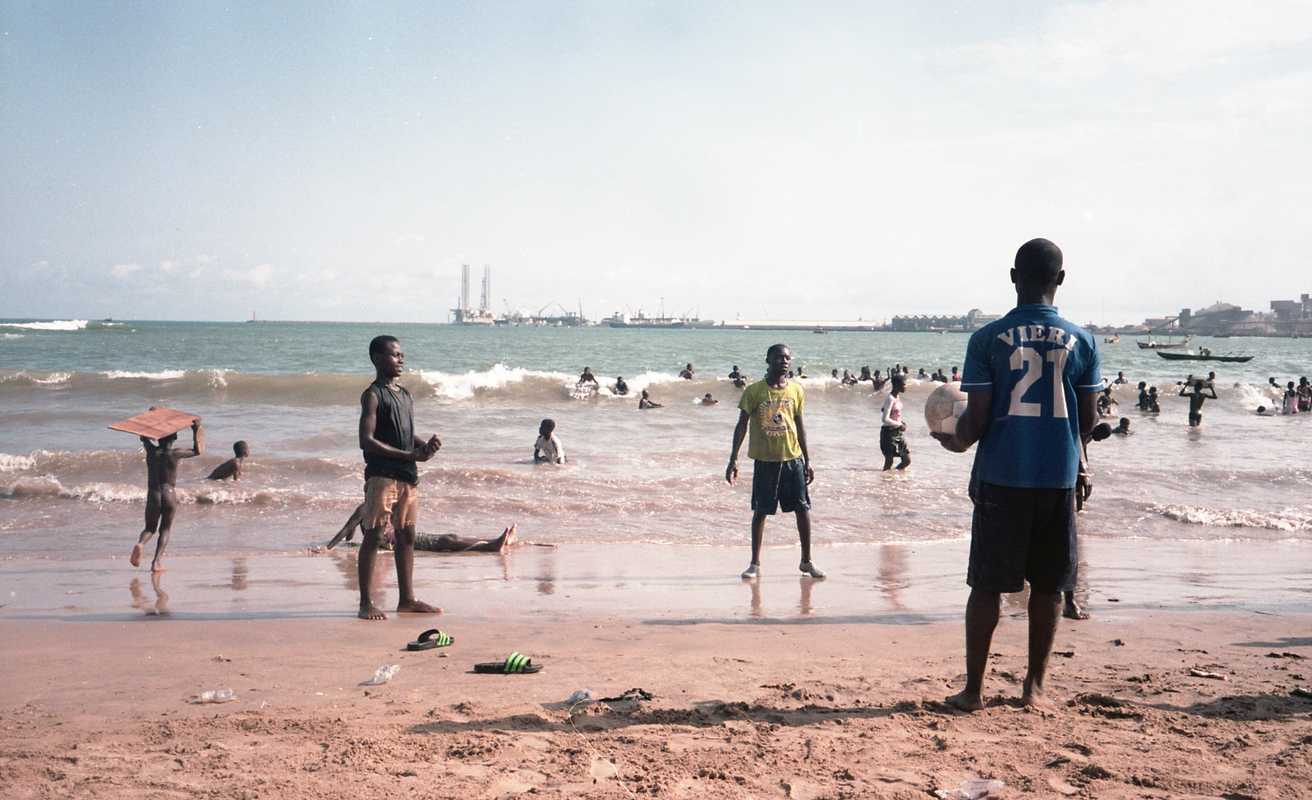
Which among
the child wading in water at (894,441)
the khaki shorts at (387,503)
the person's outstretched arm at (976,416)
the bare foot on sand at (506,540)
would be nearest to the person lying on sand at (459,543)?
the bare foot on sand at (506,540)

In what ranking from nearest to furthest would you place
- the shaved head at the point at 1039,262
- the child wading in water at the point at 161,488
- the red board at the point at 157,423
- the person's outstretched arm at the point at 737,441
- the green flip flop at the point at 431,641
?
the shaved head at the point at 1039,262 → the green flip flop at the point at 431,641 → the person's outstretched arm at the point at 737,441 → the red board at the point at 157,423 → the child wading in water at the point at 161,488

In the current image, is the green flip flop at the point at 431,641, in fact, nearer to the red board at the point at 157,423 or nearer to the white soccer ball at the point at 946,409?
the white soccer ball at the point at 946,409

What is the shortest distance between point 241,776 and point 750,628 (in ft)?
11.2

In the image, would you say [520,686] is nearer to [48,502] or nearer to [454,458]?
[48,502]

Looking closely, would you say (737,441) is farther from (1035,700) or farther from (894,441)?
(894,441)

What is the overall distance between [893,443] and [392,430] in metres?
11.5

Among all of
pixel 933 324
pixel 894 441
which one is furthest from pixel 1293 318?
pixel 894 441

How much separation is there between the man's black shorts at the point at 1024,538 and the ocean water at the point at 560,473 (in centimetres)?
610

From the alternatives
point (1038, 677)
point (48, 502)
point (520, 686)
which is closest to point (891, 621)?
point (1038, 677)

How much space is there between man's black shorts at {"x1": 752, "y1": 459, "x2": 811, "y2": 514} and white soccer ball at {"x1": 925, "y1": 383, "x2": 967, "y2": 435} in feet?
10.6

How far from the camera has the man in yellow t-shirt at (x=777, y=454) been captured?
7961mm

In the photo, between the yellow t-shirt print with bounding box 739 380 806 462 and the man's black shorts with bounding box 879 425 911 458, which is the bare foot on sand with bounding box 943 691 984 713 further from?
the man's black shorts with bounding box 879 425 911 458

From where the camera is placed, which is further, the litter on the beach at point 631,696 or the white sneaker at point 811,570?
the white sneaker at point 811,570

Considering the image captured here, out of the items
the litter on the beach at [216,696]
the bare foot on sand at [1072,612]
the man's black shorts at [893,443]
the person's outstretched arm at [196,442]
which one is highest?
the person's outstretched arm at [196,442]
